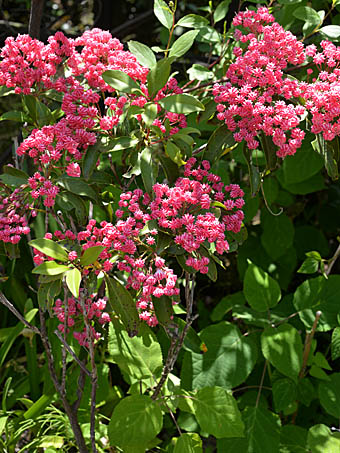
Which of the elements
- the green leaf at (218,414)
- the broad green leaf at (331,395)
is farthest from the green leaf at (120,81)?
the broad green leaf at (331,395)

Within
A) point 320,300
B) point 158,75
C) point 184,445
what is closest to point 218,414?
point 184,445

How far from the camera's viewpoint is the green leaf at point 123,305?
0.79 meters

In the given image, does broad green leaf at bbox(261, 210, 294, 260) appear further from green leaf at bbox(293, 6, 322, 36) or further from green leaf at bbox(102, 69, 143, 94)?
green leaf at bbox(102, 69, 143, 94)

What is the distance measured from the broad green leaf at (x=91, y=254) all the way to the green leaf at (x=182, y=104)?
0.25 metres

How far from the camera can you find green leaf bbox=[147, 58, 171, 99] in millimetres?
783

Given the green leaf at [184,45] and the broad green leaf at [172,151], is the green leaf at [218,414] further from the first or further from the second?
the green leaf at [184,45]

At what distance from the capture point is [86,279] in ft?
2.64

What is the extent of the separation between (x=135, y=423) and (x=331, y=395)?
1.79ft

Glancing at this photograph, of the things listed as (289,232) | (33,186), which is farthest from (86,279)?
(289,232)

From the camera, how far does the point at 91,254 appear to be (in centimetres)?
71

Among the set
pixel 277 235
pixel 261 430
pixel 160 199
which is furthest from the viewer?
pixel 277 235

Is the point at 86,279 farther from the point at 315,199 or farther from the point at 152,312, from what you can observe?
the point at 315,199

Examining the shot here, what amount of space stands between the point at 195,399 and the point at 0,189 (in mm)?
615

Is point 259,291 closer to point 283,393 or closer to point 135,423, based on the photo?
point 283,393
